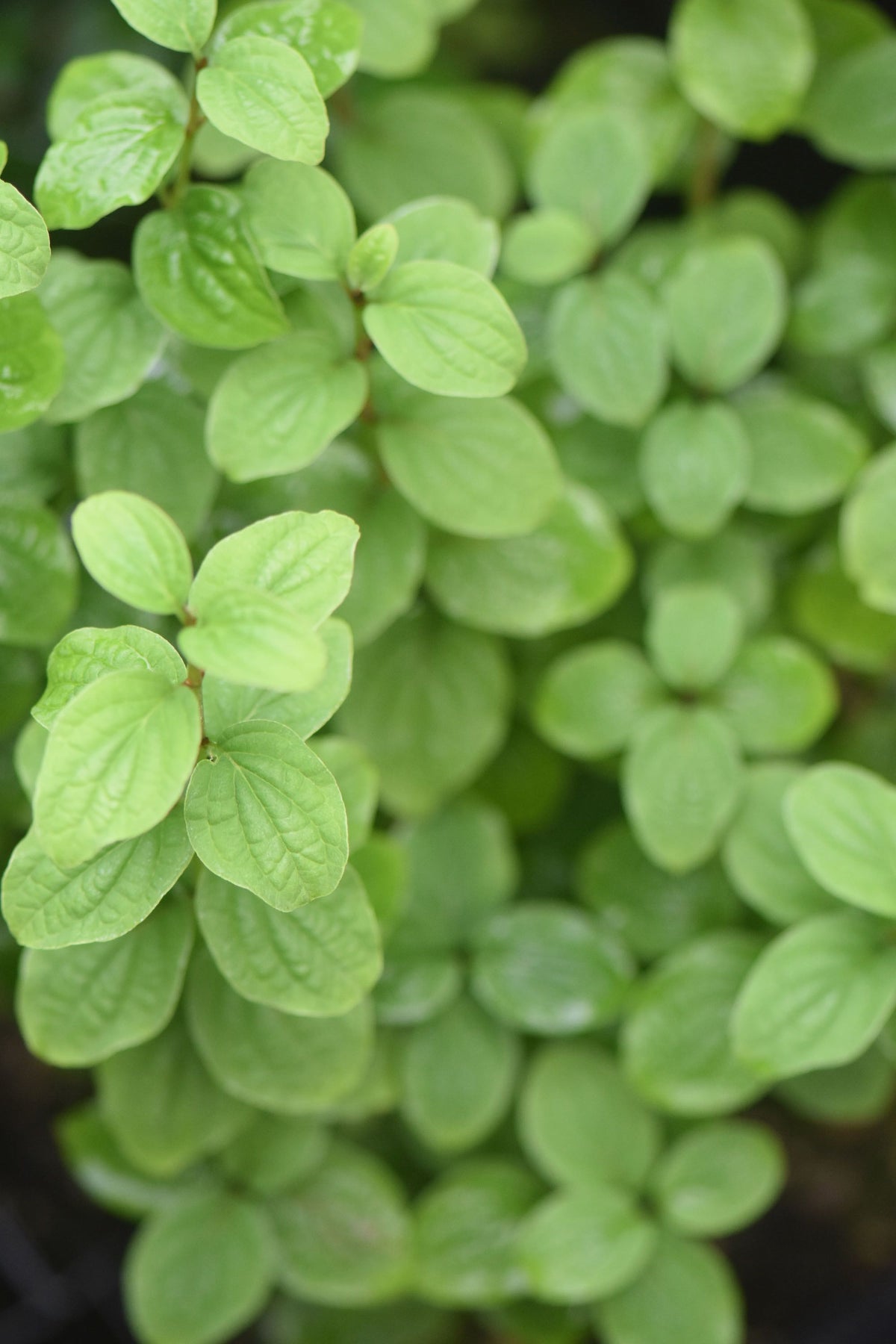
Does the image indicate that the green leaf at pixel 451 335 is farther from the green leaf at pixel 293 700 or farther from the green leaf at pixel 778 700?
the green leaf at pixel 778 700

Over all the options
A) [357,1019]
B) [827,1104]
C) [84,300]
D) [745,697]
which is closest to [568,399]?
[745,697]

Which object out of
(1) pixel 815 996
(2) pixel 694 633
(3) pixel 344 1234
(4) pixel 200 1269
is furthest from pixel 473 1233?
(2) pixel 694 633

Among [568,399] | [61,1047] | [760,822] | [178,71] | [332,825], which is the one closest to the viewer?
[332,825]

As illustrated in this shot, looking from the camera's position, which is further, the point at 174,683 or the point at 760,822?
the point at 760,822

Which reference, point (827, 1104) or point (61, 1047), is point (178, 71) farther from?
point (827, 1104)

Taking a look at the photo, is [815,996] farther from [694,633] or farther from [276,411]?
[276,411]
